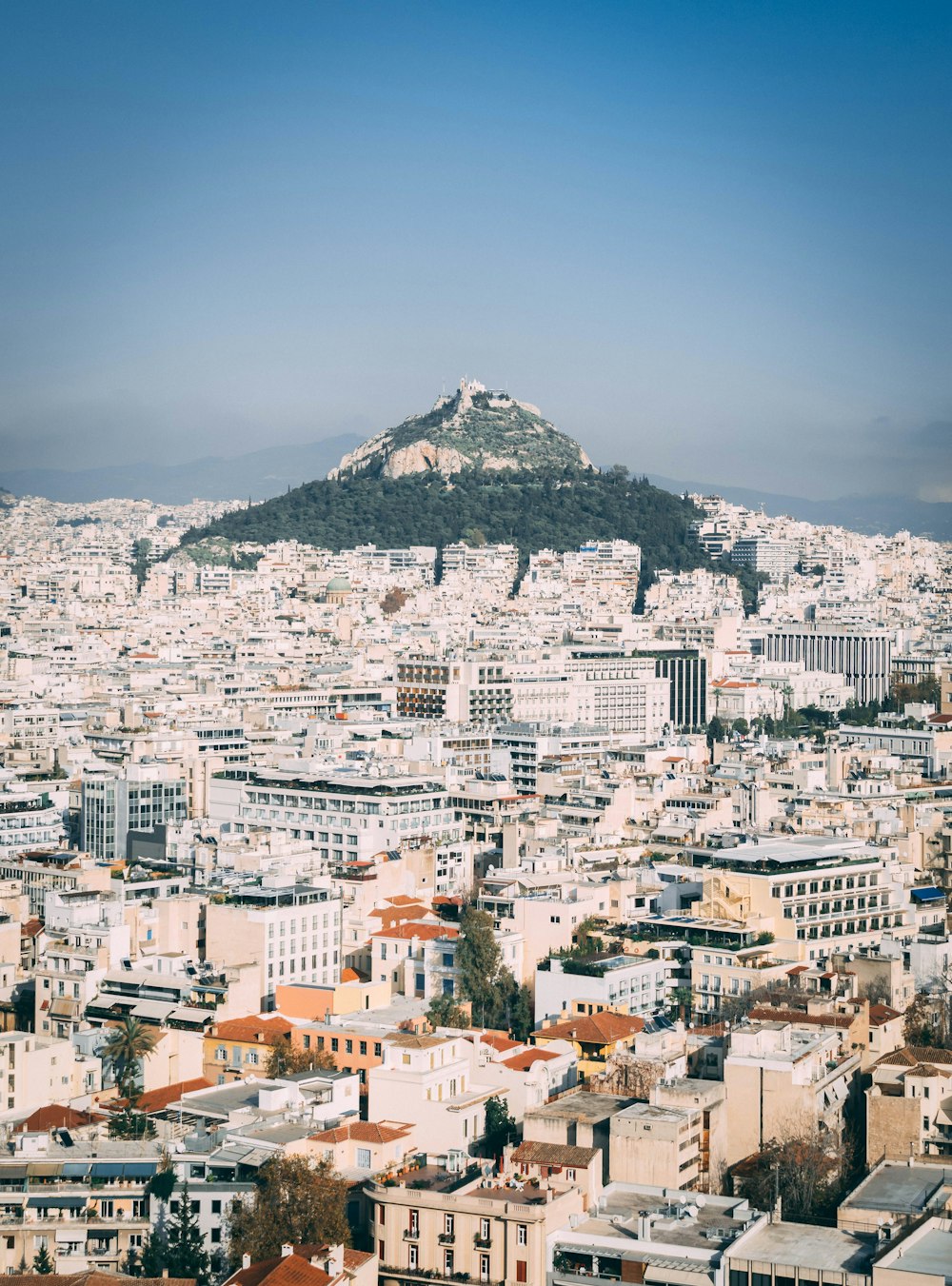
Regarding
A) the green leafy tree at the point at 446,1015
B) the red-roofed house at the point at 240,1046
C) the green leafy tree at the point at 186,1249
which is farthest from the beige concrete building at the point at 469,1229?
the green leafy tree at the point at 446,1015

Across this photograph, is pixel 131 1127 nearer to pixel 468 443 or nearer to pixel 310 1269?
pixel 310 1269

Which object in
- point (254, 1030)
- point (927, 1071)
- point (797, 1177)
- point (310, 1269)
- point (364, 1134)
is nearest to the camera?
point (310, 1269)

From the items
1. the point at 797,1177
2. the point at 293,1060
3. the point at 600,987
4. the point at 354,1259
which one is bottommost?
the point at 354,1259

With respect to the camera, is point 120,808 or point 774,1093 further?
point 120,808

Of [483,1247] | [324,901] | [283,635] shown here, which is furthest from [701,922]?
[283,635]

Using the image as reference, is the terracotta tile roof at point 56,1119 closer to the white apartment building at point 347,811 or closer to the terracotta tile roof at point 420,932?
the terracotta tile roof at point 420,932

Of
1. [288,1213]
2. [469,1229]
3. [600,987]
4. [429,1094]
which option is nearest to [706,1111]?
[429,1094]
